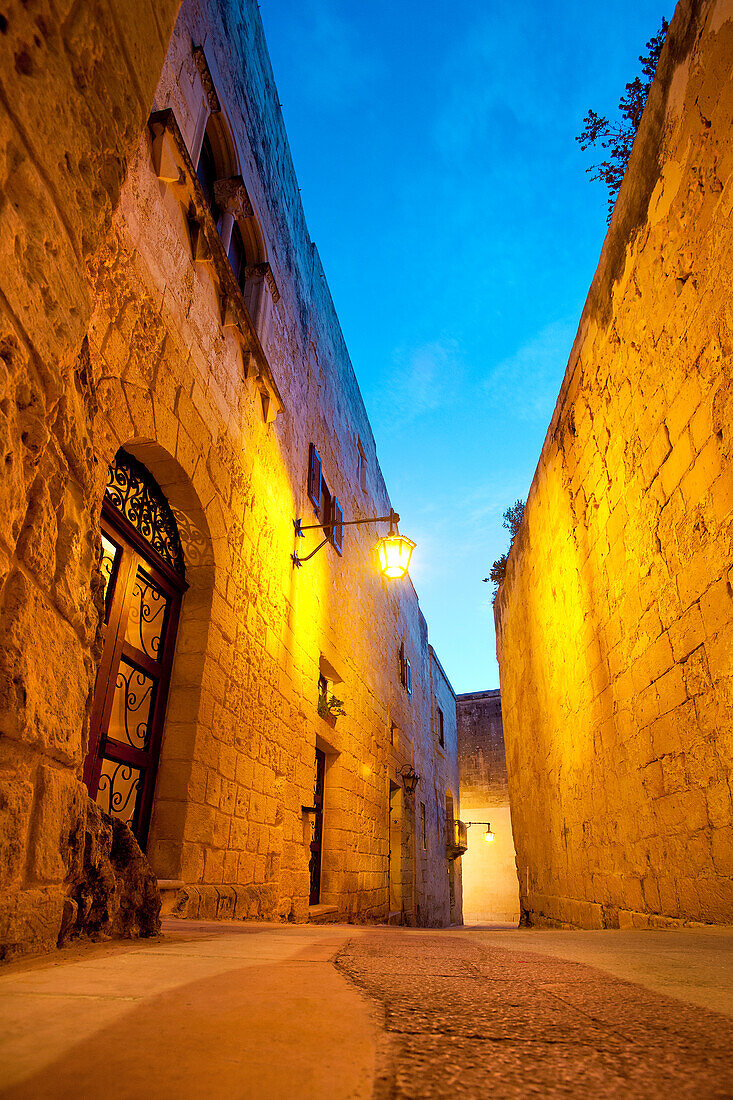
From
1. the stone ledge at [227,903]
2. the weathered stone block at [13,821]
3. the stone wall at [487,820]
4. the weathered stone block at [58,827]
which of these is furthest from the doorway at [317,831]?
the stone wall at [487,820]

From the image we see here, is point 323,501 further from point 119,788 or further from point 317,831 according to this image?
point 119,788

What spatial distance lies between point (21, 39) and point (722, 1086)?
2110 millimetres

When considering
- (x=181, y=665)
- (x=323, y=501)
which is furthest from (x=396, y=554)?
(x=181, y=665)

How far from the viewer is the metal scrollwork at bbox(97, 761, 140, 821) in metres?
3.11

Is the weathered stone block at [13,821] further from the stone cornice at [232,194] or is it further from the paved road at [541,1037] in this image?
the stone cornice at [232,194]

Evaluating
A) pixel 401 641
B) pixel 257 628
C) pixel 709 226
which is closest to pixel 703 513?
pixel 709 226

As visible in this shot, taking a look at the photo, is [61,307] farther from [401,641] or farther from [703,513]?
[401,641]

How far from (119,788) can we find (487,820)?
59.2ft

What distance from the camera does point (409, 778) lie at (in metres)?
10.9

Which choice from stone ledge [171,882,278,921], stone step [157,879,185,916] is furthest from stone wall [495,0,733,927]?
stone step [157,879,185,916]

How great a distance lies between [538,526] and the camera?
5.80 meters

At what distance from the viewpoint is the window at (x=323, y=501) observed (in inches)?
257

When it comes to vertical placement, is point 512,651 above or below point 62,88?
above

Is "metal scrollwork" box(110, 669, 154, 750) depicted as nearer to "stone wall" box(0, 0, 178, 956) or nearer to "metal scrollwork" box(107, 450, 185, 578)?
"metal scrollwork" box(107, 450, 185, 578)
